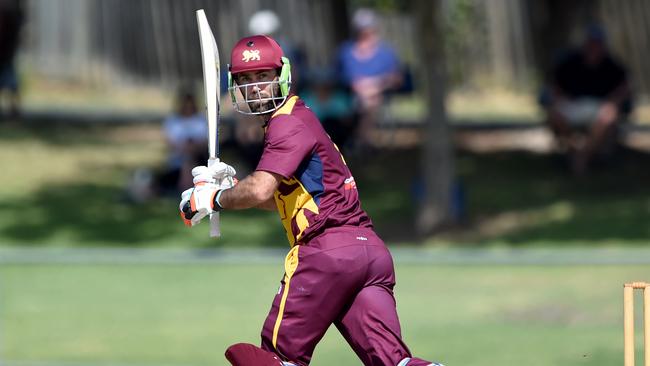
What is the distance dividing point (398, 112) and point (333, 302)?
15311 millimetres

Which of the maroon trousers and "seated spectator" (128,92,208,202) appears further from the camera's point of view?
"seated spectator" (128,92,208,202)

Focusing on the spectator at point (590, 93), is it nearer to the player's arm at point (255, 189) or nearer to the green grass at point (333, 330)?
the green grass at point (333, 330)

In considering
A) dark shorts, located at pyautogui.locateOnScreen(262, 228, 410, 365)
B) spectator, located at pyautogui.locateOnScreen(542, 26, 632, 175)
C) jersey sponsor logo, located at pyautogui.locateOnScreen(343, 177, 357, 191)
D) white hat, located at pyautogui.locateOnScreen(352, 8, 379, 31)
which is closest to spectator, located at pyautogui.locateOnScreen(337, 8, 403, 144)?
white hat, located at pyautogui.locateOnScreen(352, 8, 379, 31)

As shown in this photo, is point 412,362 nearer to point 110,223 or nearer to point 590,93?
point 110,223

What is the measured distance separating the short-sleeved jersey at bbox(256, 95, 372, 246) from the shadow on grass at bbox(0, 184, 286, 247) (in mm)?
7860

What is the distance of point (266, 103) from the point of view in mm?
6133

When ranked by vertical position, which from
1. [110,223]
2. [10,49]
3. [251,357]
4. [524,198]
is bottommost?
[524,198]

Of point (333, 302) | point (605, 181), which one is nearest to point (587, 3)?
point (605, 181)

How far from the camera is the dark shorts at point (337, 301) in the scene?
6.05 meters

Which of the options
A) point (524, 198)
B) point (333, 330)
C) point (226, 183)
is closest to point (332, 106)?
point (524, 198)

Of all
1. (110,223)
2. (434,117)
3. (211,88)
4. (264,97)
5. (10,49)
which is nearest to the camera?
(264,97)

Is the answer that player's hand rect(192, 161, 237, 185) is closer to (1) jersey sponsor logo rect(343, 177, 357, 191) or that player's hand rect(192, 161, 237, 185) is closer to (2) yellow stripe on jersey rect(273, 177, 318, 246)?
(2) yellow stripe on jersey rect(273, 177, 318, 246)

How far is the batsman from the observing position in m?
6.05

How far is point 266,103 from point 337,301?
0.91 meters
